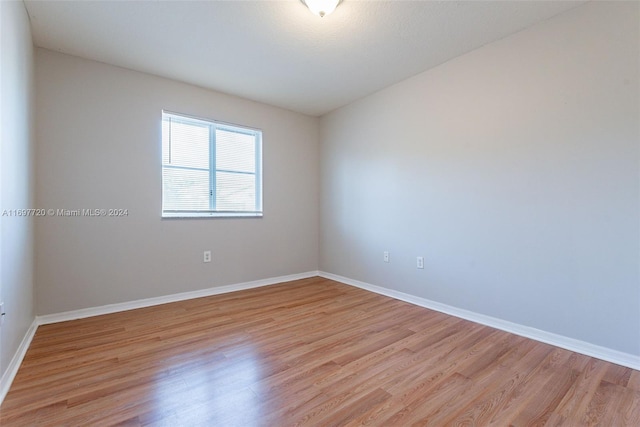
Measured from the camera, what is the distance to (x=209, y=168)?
353cm

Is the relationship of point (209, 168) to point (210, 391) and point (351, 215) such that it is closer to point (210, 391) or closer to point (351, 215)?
point (351, 215)

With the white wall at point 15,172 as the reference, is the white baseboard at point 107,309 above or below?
below

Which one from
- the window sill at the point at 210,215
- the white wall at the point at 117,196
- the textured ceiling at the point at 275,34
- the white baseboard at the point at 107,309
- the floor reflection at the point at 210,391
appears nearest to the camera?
the floor reflection at the point at 210,391

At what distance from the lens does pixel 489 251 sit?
256 cm

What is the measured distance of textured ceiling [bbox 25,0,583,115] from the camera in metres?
2.09

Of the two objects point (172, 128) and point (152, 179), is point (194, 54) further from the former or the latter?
point (152, 179)

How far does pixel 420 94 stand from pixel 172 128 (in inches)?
107

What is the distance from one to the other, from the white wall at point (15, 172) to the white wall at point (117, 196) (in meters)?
0.24

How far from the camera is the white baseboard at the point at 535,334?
1.91m

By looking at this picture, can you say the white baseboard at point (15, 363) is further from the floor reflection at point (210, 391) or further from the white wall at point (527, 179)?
the white wall at point (527, 179)

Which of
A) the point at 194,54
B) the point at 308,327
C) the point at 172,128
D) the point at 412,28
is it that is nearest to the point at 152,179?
the point at 172,128

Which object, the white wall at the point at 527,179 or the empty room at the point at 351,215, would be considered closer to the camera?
the empty room at the point at 351,215

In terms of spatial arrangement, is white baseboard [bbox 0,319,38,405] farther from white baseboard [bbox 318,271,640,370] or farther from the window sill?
white baseboard [bbox 318,271,640,370]

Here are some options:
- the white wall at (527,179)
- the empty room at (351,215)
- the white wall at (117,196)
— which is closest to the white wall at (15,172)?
the empty room at (351,215)
